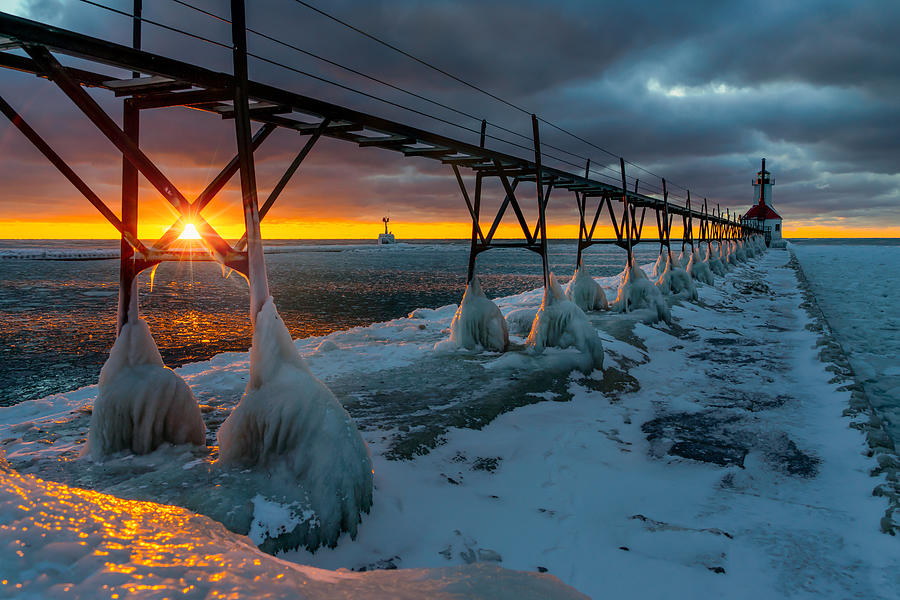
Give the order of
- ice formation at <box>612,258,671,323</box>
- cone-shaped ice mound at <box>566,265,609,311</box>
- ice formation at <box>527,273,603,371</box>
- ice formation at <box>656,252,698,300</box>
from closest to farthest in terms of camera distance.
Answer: ice formation at <box>527,273,603,371</box>, ice formation at <box>612,258,671,323</box>, cone-shaped ice mound at <box>566,265,609,311</box>, ice formation at <box>656,252,698,300</box>

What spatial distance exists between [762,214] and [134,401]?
103916 millimetres

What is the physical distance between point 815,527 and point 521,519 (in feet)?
10.3

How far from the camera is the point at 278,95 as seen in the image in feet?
20.1

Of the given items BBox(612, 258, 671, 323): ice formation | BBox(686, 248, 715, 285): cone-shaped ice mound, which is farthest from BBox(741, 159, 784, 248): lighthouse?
→ BBox(612, 258, 671, 323): ice formation

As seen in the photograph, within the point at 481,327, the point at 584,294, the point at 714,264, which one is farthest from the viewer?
the point at 714,264

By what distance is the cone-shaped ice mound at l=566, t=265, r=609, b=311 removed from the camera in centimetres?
1933

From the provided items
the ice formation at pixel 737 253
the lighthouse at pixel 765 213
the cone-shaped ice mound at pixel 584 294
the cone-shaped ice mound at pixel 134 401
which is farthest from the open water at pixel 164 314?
the lighthouse at pixel 765 213

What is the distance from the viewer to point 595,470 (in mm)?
6906

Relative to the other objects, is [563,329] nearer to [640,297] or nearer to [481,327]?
[481,327]

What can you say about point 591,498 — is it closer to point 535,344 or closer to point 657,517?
point 657,517

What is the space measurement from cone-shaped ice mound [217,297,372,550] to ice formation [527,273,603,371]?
729 centimetres

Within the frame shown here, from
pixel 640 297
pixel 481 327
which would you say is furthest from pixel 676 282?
pixel 481 327

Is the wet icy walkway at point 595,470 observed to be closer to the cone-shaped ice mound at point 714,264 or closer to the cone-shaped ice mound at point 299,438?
the cone-shaped ice mound at point 299,438

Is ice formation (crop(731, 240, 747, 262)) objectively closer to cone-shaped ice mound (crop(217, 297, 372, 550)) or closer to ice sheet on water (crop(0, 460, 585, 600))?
cone-shaped ice mound (crop(217, 297, 372, 550))
